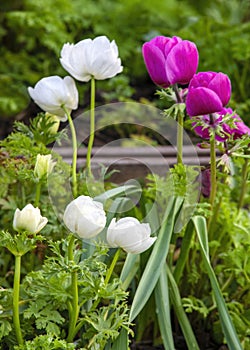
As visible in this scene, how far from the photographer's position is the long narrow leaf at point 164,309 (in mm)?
1019

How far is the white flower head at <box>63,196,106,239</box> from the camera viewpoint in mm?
819

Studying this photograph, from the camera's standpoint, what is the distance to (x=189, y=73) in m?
0.98

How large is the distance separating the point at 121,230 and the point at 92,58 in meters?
0.31

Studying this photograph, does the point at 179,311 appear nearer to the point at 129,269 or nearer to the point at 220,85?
the point at 129,269

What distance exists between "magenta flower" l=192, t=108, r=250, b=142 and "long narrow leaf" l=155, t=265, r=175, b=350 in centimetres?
25

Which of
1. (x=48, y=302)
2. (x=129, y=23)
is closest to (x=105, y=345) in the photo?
(x=48, y=302)

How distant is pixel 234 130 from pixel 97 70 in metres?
0.24

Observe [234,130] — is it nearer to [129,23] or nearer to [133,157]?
[133,157]

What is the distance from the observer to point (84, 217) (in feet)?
2.69

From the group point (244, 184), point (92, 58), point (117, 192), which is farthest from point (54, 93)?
point (244, 184)

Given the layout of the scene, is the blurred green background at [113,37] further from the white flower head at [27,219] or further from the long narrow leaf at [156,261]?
the white flower head at [27,219]

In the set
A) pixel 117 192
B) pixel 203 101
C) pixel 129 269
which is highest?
pixel 203 101

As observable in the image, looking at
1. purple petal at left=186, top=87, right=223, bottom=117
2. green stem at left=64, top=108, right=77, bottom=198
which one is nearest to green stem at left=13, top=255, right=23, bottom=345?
green stem at left=64, top=108, right=77, bottom=198

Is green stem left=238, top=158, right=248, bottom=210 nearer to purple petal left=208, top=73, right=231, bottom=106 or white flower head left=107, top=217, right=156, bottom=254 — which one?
purple petal left=208, top=73, right=231, bottom=106
